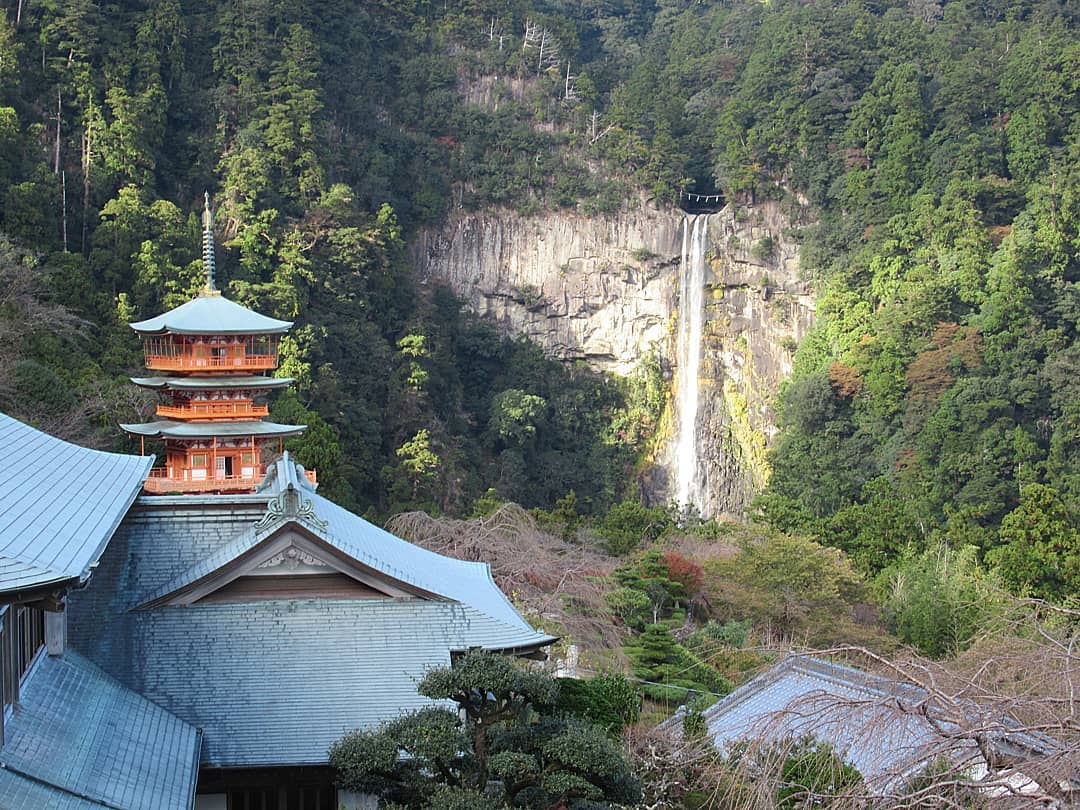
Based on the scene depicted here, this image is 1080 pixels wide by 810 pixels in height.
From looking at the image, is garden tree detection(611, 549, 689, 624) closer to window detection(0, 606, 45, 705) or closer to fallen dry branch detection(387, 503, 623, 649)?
fallen dry branch detection(387, 503, 623, 649)

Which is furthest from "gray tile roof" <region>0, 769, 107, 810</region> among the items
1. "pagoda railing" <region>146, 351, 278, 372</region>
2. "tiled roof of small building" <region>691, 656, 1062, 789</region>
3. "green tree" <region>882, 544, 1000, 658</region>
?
"pagoda railing" <region>146, 351, 278, 372</region>

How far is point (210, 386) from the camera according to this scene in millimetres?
21391

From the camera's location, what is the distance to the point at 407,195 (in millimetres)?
44844

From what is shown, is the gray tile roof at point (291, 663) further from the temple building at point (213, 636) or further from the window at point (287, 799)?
the window at point (287, 799)

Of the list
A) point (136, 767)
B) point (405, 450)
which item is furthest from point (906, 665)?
point (405, 450)

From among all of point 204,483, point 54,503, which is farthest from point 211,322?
point 54,503

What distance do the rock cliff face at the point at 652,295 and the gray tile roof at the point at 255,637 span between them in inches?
1403

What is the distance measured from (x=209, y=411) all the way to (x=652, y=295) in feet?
89.0

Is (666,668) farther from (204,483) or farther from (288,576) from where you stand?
(204,483)

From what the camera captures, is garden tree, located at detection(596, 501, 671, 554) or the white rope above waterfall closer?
garden tree, located at detection(596, 501, 671, 554)

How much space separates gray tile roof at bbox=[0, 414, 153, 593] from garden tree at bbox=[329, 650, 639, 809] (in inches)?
89.1

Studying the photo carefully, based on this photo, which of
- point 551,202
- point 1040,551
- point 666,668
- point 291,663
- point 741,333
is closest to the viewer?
point 291,663

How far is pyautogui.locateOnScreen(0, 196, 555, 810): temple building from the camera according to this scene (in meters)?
8.10

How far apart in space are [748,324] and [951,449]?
11.5 metres
